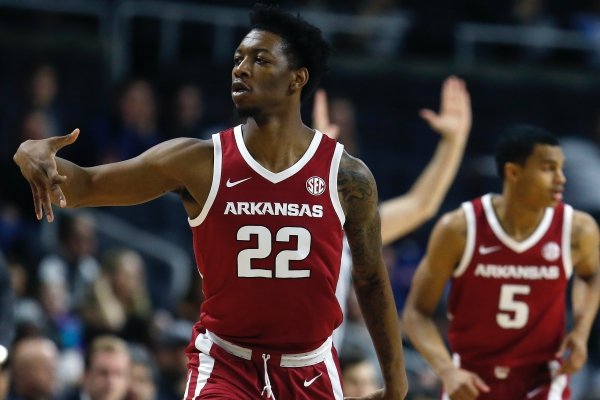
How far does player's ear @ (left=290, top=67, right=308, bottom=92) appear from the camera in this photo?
5.62 m

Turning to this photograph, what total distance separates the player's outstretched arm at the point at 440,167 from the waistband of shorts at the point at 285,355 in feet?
8.36

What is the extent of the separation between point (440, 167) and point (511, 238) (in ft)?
3.69

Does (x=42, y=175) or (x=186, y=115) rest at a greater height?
(x=42, y=175)

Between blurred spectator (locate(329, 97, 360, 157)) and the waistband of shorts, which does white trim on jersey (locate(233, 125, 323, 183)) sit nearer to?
the waistband of shorts

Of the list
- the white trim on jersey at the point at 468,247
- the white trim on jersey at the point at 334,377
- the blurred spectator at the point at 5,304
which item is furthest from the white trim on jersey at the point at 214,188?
the white trim on jersey at the point at 468,247

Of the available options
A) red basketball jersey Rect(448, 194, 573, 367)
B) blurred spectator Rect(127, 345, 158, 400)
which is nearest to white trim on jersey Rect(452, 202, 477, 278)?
red basketball jersey Rect(448, 194, 573, 367)

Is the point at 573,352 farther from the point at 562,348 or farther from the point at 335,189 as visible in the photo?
the point at 335,189

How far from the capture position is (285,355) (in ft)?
18.3

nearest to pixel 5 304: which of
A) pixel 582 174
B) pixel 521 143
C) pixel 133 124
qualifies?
pixel 521 143

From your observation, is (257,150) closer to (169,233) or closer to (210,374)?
(210,374)

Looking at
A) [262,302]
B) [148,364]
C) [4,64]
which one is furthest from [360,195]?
[4,64]

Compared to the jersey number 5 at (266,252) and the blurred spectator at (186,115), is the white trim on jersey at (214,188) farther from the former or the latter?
the blurred spectator at (186,115)

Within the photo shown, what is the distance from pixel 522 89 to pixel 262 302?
10.7 meters

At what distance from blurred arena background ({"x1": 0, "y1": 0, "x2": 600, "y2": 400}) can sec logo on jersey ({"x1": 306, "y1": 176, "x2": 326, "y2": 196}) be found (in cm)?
478
